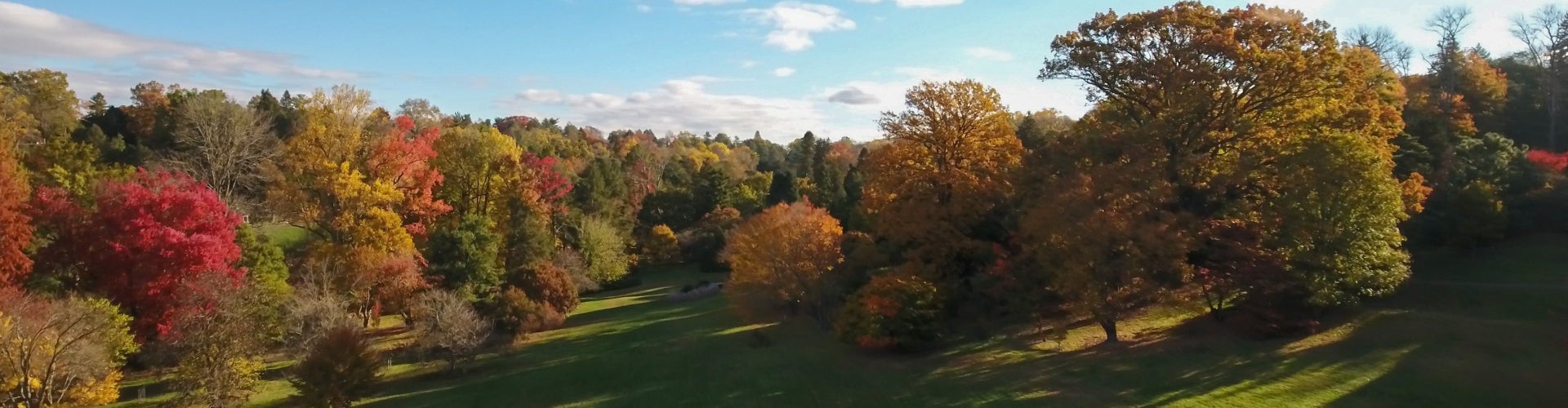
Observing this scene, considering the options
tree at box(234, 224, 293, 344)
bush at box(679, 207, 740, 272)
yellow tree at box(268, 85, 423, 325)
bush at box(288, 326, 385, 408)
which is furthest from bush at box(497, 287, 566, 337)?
bush at box(679, 207, 740, 272)

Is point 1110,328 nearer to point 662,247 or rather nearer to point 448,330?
point 448,330

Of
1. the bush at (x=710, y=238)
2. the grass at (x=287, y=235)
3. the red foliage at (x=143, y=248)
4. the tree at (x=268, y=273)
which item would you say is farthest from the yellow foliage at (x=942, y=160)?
the grass at (x=287, y=235)

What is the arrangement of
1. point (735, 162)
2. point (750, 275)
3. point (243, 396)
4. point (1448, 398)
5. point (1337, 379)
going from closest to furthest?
1. point (1448, 398)
2. point (1337, 379)
3. point (243, 396)
4. point (750, 275)
5. point (735, 162)

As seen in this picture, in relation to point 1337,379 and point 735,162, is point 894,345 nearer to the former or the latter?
point 1337,379

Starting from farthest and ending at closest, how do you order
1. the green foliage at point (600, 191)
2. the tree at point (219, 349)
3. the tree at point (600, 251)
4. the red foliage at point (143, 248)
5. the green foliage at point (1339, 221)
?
1. the green foliage at point (600, 191)
2. the tree at point (600, 251)
3. the red foliage at point (143, 248)
4. the tree at point (219, 349)
5. the green foliage at point (1339, 221)

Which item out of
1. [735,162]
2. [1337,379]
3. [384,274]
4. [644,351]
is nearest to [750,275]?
[644,351]

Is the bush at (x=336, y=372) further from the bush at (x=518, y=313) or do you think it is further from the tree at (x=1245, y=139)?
the tree at (x=1245, y=139)

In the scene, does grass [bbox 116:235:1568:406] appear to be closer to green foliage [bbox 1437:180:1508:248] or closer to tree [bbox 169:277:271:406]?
green foliage [bbox 1437:180:1508:248]
